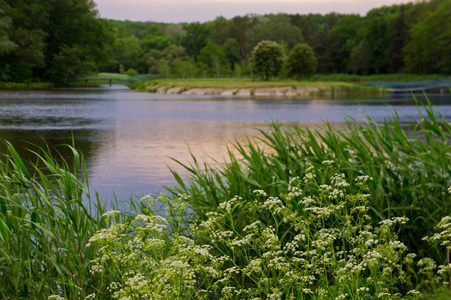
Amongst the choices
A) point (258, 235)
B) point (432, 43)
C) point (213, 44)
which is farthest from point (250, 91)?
point (258, 235)

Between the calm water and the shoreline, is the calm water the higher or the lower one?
the lower one

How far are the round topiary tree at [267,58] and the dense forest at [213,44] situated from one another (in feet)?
7.18

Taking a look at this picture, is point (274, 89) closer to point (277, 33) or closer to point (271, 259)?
point (277, 33)

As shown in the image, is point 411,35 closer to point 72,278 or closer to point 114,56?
point 114,56

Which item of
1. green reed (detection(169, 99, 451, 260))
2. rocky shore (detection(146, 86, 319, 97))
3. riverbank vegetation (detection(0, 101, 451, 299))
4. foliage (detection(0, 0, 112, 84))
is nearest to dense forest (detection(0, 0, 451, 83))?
foliage (detection(0, 0, 112, 84))

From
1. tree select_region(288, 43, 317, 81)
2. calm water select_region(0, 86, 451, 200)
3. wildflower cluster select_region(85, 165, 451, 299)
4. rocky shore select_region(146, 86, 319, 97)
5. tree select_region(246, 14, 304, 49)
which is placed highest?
tree select_region(246, 14, 304, 49)

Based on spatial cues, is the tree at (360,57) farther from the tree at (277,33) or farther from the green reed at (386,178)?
the green reed at (386,178)

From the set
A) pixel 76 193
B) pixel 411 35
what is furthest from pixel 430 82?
pixel 76 193

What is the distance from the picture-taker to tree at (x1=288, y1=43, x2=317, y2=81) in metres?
71.5

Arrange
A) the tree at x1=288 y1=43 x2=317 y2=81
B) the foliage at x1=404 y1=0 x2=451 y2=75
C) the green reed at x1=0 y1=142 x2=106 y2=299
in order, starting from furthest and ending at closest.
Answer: the foliage at x1=404 y1=0 x2=451 y2=75 → the tree at x1=288 y1=43 x2=317 y2=81 → the green reed at x1=0 y1=142 x2=106 y2=299

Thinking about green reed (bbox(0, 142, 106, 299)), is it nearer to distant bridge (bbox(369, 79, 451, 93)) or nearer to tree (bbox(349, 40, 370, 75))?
distant bridge (bbox(369, 79, 451, 93))

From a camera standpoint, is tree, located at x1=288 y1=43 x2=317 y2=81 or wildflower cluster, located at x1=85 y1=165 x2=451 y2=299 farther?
tree, located at x1=288 y1=43 x2=317 y2=81

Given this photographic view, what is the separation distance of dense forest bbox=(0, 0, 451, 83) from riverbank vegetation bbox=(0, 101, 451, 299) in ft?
197

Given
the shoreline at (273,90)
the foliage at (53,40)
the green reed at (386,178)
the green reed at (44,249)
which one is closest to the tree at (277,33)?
the foliage at (53,40)
